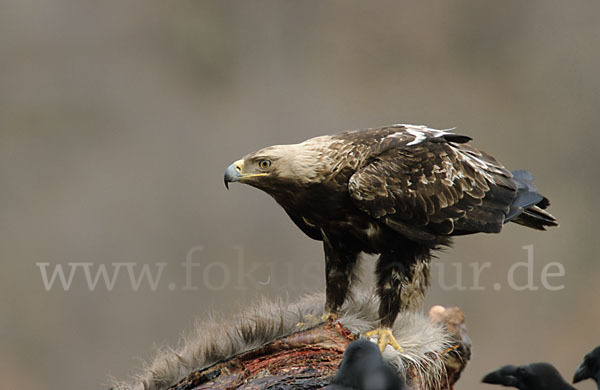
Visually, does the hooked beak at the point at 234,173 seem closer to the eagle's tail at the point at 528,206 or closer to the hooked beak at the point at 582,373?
the eagle's tail at the point at 528,206

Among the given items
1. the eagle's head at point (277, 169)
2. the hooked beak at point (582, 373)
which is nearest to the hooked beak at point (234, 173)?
the eagle's head at point (277, 169)

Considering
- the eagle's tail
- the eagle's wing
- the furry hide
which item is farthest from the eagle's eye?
the eagle's tail

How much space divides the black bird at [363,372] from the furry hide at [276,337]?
0.30m

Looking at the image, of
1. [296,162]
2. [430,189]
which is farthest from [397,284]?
[296,162]

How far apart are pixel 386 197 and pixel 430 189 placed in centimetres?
13

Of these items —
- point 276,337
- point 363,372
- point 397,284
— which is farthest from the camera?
point 397,284

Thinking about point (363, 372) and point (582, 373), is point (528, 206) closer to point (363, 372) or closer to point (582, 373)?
point (582, 373)

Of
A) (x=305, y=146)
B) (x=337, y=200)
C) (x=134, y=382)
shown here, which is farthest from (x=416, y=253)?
(x=134, y=382)

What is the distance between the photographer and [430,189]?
166 centimetres

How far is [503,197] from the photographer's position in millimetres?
1743

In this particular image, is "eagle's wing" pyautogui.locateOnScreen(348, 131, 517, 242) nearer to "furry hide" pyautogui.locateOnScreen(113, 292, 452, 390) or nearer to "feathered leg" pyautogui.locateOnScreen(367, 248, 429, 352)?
"feathered leg" pyautogui.locateOnScreen(367, 248, 429, 352)

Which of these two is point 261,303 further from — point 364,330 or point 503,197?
point 503,197

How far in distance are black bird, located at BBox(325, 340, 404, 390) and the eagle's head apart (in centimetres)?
47

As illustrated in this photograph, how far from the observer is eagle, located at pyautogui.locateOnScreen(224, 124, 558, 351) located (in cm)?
160
